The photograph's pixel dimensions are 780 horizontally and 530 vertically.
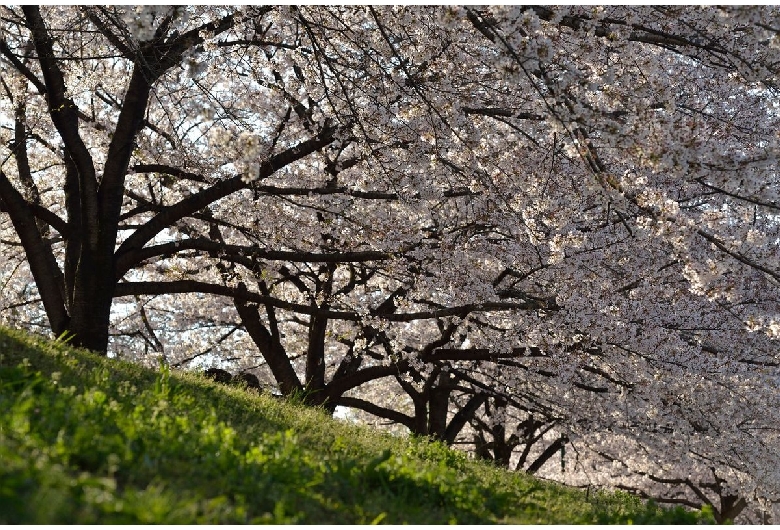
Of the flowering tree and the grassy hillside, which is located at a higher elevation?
the flowering tree

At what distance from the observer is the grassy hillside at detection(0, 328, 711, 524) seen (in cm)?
351

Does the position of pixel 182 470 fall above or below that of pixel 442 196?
below

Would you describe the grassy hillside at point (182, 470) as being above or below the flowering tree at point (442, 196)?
below

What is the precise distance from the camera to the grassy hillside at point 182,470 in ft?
11.5

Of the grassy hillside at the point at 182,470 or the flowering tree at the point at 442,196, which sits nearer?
the grassy hillside at the point at 182,470

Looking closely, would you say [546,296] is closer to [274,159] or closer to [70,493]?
[274,159]

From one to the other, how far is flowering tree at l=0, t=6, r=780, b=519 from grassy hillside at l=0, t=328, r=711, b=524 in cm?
212

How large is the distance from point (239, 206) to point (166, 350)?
23.8 feet

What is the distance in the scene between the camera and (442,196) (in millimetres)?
10914

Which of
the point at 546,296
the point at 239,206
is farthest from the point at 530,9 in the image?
the point at 239,206

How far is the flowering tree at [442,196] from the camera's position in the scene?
Result: 26.1 feet

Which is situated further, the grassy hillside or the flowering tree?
the flowering tree

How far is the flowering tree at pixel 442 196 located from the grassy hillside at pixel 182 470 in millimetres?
2117

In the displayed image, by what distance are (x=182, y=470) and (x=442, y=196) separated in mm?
7067
